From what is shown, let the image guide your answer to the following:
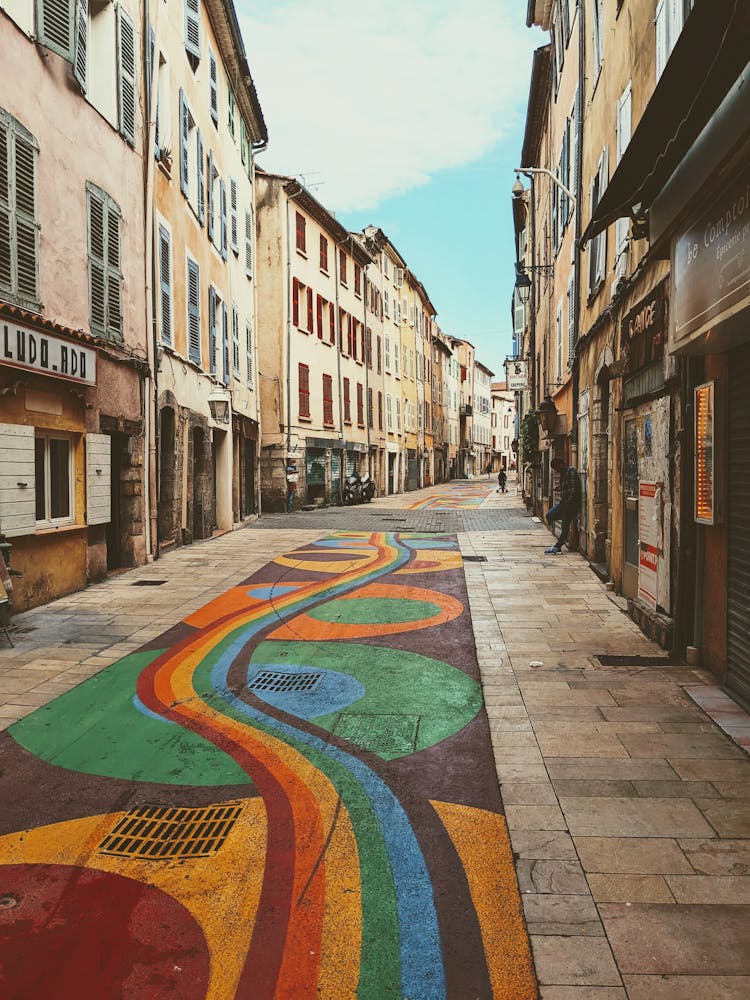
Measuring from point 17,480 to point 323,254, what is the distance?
2518 centimetres

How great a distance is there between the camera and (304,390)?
28.9 metres

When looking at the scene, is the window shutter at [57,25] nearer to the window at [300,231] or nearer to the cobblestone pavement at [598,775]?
the cobblestone pavement at [598,775]

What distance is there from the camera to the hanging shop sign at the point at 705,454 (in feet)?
19.6

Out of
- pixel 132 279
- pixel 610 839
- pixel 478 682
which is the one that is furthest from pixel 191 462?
pixel 610 839

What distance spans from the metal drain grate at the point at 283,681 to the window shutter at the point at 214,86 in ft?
56.6

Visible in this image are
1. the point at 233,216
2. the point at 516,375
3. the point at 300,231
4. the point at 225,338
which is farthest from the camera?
the point at 516,375

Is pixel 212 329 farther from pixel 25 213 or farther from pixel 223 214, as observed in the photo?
pixel 25 213

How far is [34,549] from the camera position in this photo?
30.7 ft

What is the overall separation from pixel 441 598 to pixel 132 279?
306 inches

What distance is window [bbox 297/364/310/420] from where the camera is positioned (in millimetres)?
28416

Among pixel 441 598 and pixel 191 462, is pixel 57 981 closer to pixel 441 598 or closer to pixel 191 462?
pixel 441 598

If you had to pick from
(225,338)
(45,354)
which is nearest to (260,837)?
(45,354)

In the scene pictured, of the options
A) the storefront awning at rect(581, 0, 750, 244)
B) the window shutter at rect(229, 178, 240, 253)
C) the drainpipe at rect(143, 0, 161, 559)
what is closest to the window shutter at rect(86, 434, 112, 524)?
the drainpipe at rect(143, 0, 161, 559)

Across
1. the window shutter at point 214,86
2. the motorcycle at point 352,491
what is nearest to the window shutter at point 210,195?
the window shutter at point 214,86
